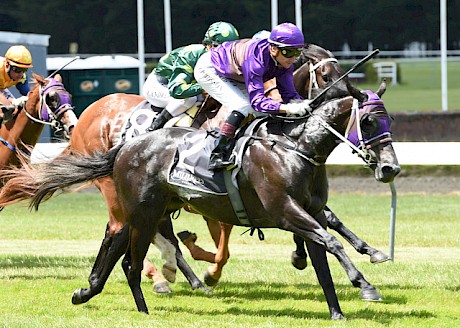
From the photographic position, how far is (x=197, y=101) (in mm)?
8594

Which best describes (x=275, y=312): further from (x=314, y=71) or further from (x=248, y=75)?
(x=314, y=71)

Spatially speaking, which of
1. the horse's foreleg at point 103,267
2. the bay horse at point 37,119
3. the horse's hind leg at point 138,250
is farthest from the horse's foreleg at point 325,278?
the bay horse at point 37,119

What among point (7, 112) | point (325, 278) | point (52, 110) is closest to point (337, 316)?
point (325, 278)

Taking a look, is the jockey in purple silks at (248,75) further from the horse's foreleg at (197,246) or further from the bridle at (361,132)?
the horse's foreleg at (197,246)

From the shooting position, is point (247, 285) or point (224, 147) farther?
point (247, 285)

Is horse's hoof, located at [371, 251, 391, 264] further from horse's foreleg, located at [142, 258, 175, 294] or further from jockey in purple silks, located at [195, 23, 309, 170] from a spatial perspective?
horse's foreleg, located at [142, 258, 175, 294]

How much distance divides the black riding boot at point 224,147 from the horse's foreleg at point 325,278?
31.3 inches

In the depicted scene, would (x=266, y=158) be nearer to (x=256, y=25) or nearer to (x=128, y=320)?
(x=128, y=320)

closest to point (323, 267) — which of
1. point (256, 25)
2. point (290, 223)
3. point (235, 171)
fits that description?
point (290, 223)

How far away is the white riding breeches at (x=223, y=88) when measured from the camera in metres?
7.27

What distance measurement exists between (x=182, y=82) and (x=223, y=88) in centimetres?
101

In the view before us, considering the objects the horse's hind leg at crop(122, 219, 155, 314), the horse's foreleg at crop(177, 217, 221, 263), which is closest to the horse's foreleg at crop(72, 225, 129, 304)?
the horse's hind leg at crop(122, 219, 155, 314)

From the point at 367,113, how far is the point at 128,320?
80.2 inches

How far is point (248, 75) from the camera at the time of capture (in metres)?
7.03
